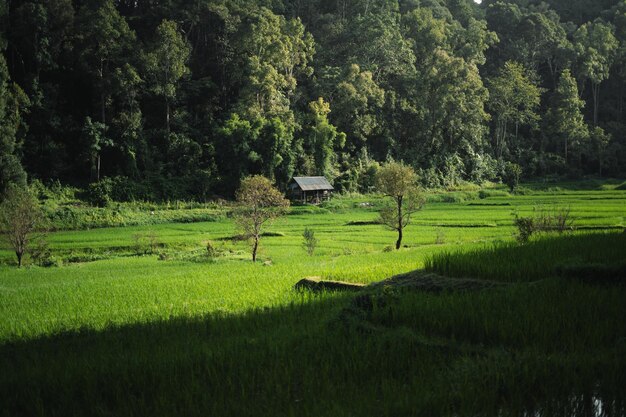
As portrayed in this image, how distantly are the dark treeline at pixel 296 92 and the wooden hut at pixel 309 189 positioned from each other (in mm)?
2022

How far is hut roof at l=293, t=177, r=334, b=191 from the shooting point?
48594 mm

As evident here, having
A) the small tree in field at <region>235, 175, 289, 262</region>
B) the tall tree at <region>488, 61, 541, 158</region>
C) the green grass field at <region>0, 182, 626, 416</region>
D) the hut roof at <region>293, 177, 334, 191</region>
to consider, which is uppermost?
the tall tree at <region>488, 61, 541, 158</region>

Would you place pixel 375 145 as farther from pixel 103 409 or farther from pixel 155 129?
pixel 103 409

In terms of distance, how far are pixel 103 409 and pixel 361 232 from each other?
1118 inches

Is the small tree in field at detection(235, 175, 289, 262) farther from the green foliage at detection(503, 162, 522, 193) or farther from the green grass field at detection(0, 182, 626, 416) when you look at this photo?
the green foliage at detection(503, 162, 522, 193)

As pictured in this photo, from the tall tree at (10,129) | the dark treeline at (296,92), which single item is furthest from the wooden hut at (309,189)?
the tall tree at (10,129)

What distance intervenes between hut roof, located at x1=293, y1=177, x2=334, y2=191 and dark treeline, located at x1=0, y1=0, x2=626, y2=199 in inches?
103

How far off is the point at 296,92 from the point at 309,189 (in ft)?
55.2

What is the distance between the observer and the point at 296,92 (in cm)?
5978

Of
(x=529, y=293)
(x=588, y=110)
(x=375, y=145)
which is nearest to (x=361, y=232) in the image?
(x=529, y=293)

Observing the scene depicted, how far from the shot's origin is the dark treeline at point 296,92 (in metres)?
44.0

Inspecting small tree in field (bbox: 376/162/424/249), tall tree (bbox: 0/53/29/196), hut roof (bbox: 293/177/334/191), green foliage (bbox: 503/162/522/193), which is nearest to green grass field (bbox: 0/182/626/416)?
small tree in field (bbox: 376/162/424/249)

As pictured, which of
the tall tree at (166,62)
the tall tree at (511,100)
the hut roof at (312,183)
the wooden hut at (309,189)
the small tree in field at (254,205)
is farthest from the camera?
the tall tree at (511,100)

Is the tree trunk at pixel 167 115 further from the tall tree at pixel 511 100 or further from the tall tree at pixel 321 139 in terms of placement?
the tall tree at pixel 511 100
